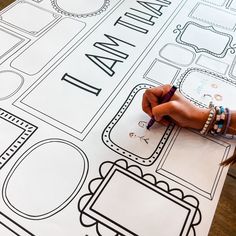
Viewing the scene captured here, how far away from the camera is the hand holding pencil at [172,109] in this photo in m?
0.58

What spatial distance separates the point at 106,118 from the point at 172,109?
0.43 feet

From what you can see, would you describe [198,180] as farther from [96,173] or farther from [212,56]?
[212,56]

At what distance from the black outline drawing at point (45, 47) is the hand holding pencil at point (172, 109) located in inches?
10.0

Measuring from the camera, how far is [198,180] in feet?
1.75

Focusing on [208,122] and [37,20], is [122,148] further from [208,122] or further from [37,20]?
[37,20]

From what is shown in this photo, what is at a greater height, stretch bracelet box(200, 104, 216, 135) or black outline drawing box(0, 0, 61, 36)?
black outline drawing box(0, 0, 61, 36)

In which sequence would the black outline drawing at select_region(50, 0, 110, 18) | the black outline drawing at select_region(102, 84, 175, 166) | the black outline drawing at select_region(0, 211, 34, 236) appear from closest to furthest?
the black outline drawing at select_region(0, 211, 34, 236) < the black outline drawing at select_region(102, 84, 175, 166) < the black outline drawing at select_region(50, 0, 110, 18)

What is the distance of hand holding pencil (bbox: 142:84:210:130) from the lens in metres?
0.58

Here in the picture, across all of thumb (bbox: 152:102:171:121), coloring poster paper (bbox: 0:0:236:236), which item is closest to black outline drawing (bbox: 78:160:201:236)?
coloring poster paper (bbox: 0:0:236:236)

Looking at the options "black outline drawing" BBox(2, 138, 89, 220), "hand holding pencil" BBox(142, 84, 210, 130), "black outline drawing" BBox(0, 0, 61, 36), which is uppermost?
"black outline drawing" BBox(0, 0, 61, 36)

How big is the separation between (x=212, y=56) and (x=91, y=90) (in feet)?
1.07

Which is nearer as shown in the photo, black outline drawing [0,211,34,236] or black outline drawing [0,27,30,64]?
black outline drawing [0,211,34,236]

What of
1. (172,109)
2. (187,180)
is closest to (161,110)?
(172,109)

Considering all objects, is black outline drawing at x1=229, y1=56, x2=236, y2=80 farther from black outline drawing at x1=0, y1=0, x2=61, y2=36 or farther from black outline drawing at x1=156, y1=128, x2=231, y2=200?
black outline drawing at x1=0, y1=0, x2=61, y2=36
